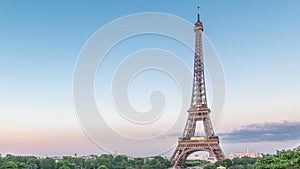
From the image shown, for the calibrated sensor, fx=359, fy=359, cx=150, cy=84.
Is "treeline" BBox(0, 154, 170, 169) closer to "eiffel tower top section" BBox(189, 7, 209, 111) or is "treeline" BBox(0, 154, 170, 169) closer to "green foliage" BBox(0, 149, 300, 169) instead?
"green foliage" BBox(0, 149, 300, 169)

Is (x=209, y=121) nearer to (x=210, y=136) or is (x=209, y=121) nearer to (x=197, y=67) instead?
(x=210, y=136)

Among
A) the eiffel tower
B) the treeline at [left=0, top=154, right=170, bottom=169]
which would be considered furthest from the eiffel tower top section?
the treeline at [left=0, top=154, right=170, bottom=169]

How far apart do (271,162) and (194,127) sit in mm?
8725

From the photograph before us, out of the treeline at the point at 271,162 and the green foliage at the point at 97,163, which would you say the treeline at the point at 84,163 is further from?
the treeline at the point at 271,162

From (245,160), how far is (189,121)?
744 centimetres

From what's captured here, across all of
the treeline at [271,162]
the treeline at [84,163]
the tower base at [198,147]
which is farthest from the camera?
the treeline at [84,163]

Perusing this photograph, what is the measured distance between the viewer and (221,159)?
23.4 meters

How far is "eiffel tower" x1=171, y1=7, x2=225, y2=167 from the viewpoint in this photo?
23.5m

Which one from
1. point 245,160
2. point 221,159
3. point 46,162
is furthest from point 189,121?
point 46,162

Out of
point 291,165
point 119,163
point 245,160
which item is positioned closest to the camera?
point 291,165

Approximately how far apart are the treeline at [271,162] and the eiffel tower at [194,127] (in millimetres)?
1560

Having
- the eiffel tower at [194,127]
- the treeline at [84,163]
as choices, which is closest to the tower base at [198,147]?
the eiffel tower at [194,127]

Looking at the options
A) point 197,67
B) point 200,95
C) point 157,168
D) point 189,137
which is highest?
point 197,67

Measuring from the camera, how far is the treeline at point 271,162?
12977 mm
